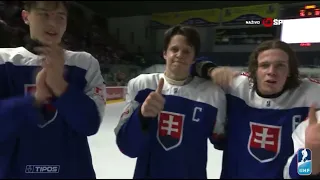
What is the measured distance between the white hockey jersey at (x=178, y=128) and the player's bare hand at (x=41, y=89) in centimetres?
23

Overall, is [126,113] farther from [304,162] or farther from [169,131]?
[304,162]

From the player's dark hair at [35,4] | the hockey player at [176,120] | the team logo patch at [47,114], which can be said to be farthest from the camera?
the hockey player at [176,120]

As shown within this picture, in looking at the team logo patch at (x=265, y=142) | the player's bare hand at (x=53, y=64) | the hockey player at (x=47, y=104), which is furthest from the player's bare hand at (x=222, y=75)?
the player's bare hand at (x=53, y=64)

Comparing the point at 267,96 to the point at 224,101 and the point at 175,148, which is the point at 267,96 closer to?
the point at 224,101

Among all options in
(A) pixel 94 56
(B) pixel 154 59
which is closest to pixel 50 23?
(A) pixel 94 56

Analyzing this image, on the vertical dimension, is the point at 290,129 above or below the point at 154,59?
below

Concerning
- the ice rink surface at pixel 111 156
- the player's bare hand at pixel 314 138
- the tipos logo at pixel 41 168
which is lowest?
the ice rink surface at pixel 111 156

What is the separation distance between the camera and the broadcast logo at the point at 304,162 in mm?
524

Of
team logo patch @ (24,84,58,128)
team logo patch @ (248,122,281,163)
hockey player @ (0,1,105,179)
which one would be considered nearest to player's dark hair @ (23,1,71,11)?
hockey player @ (0,1,105,179)

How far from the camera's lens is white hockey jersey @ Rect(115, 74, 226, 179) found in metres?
0.63

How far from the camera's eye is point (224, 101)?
0.69 meters

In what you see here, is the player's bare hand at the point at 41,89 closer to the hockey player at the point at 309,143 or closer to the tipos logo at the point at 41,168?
the tipos logo at the point at 41,168

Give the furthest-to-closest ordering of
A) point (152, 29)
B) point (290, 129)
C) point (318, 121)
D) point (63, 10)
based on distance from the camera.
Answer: point (152, 29), point (290, 129), point (318, 121), point (63, 10)

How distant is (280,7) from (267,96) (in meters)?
0.20
